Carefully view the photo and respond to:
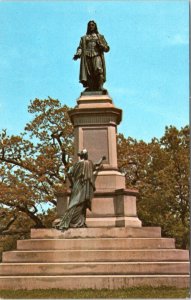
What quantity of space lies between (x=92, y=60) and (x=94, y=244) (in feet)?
20.8

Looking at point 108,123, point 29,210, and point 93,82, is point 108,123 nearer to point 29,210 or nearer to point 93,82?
point 93,82

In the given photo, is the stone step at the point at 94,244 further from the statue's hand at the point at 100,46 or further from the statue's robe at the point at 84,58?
the statue's hand at the point at 100,46

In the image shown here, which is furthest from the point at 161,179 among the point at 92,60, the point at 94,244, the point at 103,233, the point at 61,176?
the point at 94,244

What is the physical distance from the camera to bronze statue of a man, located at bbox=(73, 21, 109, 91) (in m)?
14.8

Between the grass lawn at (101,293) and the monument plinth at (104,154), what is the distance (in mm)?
2895

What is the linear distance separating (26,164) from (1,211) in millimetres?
2785

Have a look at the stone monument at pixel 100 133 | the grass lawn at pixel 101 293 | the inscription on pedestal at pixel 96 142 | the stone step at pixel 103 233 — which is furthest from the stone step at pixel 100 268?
the inscription on pedestal at pixel 96 142

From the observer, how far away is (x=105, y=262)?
416 inches

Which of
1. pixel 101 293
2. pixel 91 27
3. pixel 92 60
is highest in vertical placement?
pixel 91 27

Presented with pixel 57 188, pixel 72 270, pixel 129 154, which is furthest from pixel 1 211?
pixel 72 270

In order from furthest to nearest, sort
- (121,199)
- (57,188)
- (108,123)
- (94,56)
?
(57,188) → (94,56) → (108,123) → (121,199)

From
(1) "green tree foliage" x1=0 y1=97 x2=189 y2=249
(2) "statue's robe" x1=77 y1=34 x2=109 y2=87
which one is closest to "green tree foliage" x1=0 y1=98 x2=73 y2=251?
(1) "green tree foliage" x1=0 y1=97 x2=189 y2=249

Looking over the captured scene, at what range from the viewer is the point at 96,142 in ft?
45.3

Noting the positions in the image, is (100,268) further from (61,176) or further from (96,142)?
(61,176)
